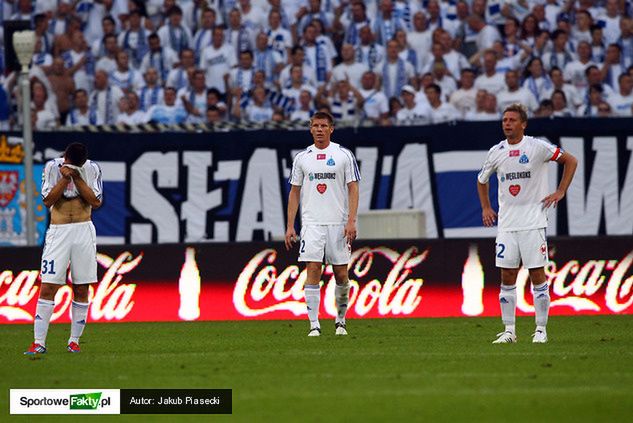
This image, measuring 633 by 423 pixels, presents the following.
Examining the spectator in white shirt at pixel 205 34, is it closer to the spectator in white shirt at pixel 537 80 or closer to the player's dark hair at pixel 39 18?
the player's dark hair at pixel 39 18

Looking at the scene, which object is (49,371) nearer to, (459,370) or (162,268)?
(459,370)

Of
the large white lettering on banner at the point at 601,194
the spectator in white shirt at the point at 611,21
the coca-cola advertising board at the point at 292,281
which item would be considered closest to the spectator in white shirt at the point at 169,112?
the coca-cola advertising board at the point at 292,281

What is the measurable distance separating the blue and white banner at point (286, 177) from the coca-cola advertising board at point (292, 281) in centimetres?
299

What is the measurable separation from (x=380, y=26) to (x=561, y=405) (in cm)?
1632

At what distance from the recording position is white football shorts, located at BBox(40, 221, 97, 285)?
46.6 feet

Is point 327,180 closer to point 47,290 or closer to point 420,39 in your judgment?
point 47,290

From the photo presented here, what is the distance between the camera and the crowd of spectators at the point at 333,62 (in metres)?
24.3

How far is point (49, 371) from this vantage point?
12.5 m

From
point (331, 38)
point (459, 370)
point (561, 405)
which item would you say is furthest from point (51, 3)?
point (561, 405)

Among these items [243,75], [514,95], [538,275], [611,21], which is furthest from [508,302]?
[611,21]

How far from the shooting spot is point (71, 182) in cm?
1412

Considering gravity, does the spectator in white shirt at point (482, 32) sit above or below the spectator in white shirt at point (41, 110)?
above

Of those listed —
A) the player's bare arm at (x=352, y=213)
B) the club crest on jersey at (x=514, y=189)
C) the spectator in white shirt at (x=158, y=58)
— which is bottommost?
the player's bare arm at (x=352, y=213)

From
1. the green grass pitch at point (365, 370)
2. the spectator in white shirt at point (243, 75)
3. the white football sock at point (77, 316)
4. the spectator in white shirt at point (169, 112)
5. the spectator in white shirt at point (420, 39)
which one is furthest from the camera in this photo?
the spectator in white shirt at point (420, 39)
